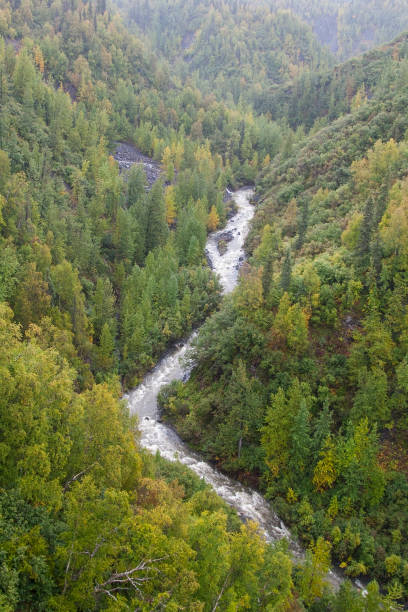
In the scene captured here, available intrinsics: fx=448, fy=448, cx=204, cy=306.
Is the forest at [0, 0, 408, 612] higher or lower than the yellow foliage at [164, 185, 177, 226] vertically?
higher

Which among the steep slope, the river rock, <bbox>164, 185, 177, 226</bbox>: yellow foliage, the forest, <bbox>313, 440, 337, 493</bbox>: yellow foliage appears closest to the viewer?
the forest

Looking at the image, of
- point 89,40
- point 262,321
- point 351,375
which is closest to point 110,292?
point 262,321

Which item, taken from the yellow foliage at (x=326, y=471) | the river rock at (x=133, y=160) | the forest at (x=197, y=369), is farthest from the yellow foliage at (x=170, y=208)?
the yellow foliage at (x=326, y=471)

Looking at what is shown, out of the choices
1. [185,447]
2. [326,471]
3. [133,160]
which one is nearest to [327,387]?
[326,471]

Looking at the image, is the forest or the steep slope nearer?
the forest

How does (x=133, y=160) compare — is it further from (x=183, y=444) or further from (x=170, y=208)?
(x=183, y=444)

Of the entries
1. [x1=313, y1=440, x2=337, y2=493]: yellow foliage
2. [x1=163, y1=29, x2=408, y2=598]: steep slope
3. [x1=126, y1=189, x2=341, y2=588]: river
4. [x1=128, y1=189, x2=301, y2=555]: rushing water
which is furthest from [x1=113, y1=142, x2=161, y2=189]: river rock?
[x1=313, y1=440, x2=337, y2=493]: yellow foliage

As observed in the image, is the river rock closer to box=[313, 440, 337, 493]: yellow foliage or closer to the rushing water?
the rushing water

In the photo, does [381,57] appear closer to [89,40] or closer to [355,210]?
[89,40]
